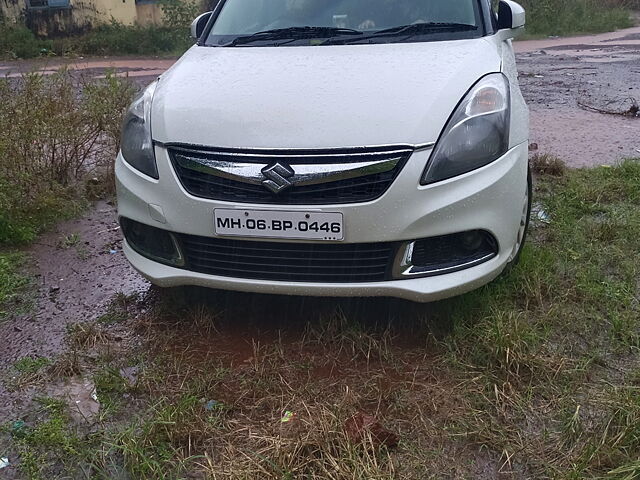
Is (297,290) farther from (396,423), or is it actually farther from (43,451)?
(43,451)

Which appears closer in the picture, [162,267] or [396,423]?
[396,423]

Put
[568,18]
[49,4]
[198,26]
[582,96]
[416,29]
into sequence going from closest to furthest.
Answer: [416,29], [198,26], [582,96], [49,4], [568,18]

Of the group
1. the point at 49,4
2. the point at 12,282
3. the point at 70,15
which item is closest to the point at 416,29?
the point at 12,282

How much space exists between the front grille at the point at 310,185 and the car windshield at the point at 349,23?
1.10 m

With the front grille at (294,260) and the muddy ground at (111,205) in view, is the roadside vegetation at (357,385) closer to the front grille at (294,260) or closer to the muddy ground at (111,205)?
the muddy ground at (111,205)

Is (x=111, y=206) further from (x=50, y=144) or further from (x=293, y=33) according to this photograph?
(x=293, y=33)

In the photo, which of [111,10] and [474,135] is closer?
[474,135]

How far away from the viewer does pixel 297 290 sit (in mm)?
2645

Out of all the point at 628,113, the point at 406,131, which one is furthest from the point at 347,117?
the point at 628,113

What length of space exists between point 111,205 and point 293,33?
6.67ft

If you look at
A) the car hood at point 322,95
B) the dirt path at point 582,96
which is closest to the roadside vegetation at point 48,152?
the car hood at point 322,95

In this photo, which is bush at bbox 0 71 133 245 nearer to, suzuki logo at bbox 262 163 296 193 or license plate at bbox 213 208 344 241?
license plate at bbox 213 208 344 241

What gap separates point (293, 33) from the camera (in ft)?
11.6

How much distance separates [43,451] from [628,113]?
23.0 ft
